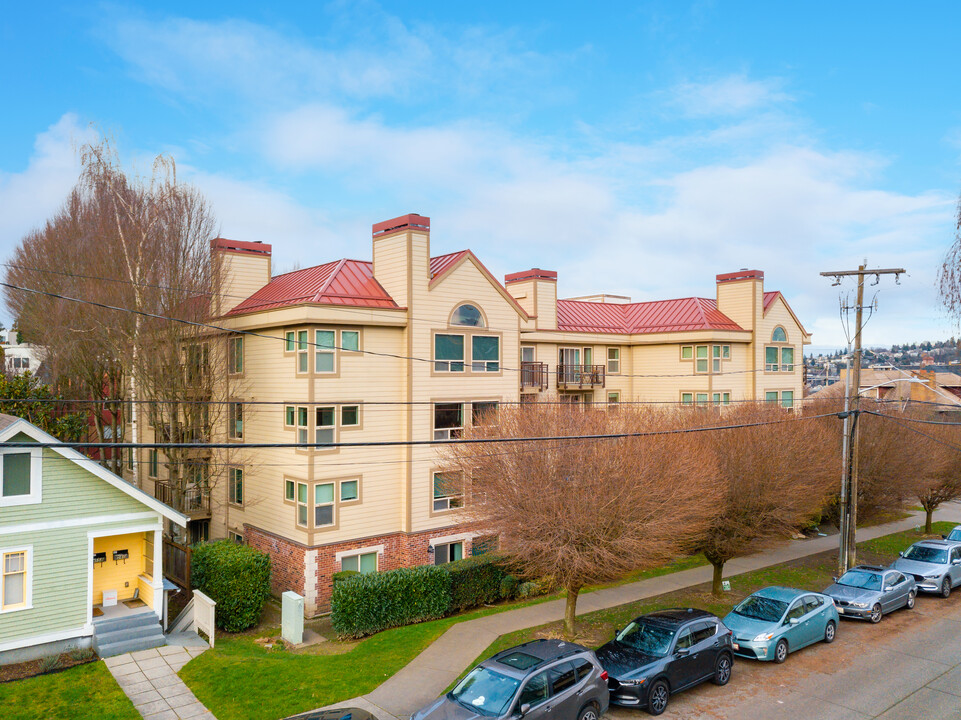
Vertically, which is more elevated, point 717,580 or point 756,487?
point 756,487

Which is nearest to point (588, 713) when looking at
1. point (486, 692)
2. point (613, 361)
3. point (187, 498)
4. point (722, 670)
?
point (486, 692)

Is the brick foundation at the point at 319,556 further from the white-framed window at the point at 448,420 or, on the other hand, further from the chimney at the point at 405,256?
the chimney at the point at 405,256

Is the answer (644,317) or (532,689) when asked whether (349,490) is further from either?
(644,317)

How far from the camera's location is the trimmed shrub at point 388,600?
1891 cm

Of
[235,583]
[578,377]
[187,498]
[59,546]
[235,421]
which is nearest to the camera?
[59,546]

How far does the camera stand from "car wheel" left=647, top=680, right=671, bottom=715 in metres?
13.5

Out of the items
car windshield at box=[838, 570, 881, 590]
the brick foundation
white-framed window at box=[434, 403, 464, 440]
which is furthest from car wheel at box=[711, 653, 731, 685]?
white-framed window at box=[434, 403, 464, 440]

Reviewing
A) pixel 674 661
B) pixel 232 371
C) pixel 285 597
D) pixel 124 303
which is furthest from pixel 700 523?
pixel 124 303

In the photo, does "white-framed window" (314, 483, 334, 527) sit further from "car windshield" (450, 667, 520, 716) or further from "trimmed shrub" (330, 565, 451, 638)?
"car windshield" (450, 667, 520, 716)

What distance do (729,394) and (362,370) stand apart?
2218cm

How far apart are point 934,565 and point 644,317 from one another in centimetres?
1972

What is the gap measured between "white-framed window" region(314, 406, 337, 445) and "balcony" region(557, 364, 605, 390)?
1466cm

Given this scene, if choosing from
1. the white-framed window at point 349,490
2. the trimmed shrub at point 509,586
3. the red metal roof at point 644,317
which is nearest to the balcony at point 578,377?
the red metal roof at point 644,317

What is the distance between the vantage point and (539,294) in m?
34.3
